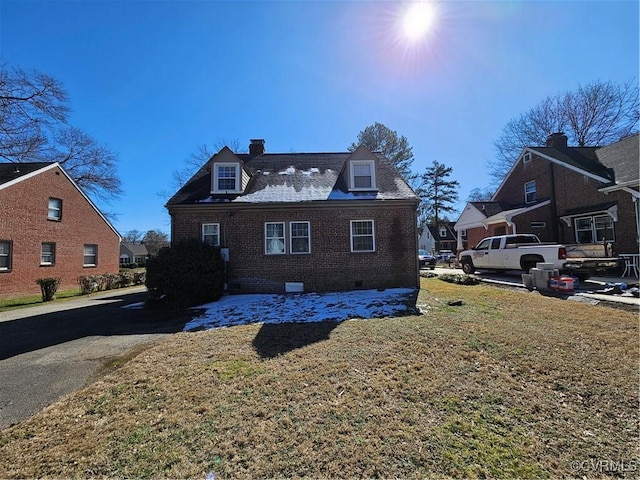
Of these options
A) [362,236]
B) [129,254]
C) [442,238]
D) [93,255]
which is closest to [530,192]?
[362,236]

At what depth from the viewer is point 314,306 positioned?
8992 millimetres

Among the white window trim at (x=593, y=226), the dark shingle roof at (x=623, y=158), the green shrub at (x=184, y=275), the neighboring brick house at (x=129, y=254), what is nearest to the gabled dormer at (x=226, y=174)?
the green shrub at (x=184, y=275)

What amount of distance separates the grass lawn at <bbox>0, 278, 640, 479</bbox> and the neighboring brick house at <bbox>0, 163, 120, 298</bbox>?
15442mm

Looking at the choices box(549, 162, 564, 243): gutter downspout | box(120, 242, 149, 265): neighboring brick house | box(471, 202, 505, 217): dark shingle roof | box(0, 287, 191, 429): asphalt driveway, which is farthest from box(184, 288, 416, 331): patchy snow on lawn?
box(120, 242, 149, 265): neighboring brick house

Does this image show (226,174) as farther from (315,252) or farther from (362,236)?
(362,236)

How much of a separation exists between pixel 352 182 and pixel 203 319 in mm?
8068

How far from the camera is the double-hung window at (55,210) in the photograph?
1731 centimetres

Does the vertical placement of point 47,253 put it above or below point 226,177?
below

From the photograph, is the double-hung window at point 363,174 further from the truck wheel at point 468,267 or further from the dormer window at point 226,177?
the truck wheel at point 468,267

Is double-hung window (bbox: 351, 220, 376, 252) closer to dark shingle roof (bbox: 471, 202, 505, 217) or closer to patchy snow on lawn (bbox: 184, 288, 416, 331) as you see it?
patchy snow on lawn (bbox: 184, 288, 416, 331)

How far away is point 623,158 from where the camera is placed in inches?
602

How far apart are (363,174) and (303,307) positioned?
6756 millimetres

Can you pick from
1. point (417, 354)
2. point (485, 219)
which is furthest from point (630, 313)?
point (485, 219)

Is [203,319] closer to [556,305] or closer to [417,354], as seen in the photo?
[417,354]
